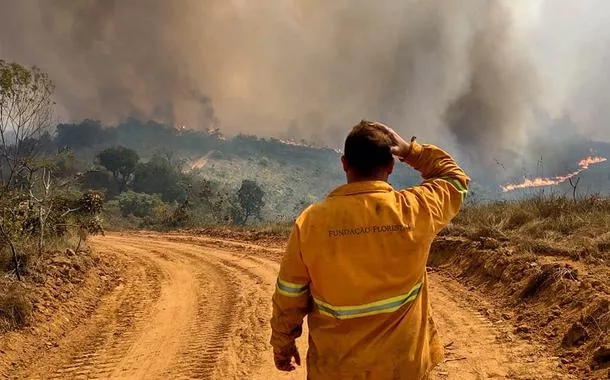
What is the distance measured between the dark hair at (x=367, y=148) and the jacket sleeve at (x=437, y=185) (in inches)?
7.3

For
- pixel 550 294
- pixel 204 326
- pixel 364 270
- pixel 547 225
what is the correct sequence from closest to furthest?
pixel 364 270 → pixel 550 294 → pixel 204 326 → pixel 547 225

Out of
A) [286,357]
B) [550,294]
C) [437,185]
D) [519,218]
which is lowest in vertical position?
[550,294]

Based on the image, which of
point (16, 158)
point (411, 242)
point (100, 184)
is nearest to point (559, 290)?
point (411, 242)

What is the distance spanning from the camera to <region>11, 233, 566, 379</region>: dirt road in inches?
199

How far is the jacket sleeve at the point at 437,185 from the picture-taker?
83.4 inches

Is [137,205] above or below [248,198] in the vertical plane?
below

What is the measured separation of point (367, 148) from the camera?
2.04 m

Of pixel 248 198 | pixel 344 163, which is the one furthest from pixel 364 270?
pixel 248 198

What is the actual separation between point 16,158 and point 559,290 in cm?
991

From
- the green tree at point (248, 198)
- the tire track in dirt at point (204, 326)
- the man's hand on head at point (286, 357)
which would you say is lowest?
the tire track in dirt at point (204, 326)

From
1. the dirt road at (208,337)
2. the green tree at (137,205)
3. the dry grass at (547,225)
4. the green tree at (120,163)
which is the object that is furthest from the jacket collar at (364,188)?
the green tree at (120,163)

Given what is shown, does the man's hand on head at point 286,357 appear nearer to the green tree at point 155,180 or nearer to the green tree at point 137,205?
the green tree at point 137,205

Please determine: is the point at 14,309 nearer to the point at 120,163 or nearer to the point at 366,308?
the point at 366,308

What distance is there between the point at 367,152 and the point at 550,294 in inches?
215
